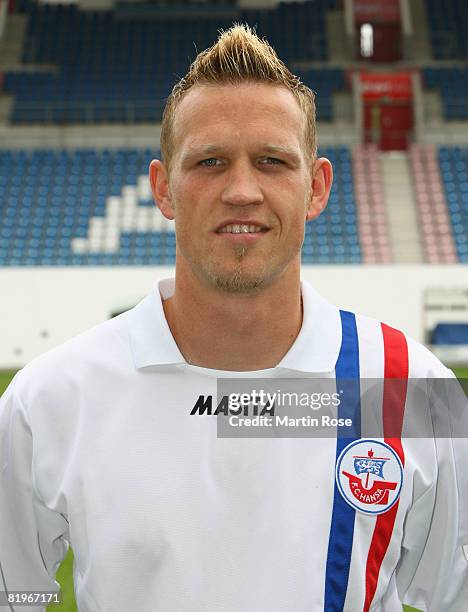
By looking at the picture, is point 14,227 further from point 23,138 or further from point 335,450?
point 335,450

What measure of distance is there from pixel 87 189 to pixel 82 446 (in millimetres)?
14982

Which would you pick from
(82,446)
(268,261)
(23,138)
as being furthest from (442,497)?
(23,138)

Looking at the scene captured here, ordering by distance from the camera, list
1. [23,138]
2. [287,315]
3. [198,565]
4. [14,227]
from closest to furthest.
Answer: [198,565], [287,315], [14,227], [23,138]

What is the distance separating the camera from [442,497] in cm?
153

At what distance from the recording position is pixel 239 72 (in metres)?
1.46

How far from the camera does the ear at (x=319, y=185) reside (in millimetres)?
1597

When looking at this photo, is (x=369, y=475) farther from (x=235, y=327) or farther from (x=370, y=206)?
(x=370, y=206)

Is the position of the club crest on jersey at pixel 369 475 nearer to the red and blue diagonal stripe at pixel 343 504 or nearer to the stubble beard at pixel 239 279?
the red and blue diagonal stripe at pixel 343 504

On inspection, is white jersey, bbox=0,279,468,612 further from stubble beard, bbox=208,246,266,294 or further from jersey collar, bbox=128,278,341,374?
stubble beard, bbox=208,246,266,294

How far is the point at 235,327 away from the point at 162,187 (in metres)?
0.31

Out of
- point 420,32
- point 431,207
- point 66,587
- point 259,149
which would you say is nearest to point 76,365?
point 259,149

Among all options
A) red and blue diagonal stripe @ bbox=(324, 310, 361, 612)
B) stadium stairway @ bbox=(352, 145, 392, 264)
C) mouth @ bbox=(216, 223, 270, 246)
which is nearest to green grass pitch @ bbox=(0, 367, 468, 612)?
red and blue diagonal stripe @ bbox=(324, 310, 361, 612)

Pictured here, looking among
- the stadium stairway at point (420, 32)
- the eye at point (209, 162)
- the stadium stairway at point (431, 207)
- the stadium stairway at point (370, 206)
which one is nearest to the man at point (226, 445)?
the eye at point (209, 162)

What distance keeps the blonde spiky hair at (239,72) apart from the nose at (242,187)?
0.13 m
